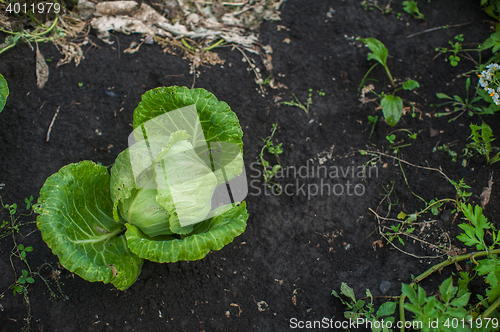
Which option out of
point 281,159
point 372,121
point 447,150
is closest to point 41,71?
point 281,159

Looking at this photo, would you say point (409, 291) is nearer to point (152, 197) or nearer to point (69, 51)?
point (152, 197)

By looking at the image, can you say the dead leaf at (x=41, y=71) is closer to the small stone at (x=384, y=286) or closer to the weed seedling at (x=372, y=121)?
the weed seedling at (x=372, y=121)

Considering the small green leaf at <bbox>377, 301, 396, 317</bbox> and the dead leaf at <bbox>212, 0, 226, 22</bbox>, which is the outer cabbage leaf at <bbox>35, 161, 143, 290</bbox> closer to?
the small green leaf at <bbox>377, 301, 396, 317</bbox>

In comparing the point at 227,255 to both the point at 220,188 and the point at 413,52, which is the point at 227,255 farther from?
the point at 413,52

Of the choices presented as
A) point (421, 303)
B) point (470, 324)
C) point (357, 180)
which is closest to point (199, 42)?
point (357, 180)

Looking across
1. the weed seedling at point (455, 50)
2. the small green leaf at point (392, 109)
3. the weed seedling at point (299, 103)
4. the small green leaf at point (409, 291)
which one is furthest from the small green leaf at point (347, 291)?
the weed seedling at point (455, 50)

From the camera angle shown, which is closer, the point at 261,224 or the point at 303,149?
the point at 261,224
